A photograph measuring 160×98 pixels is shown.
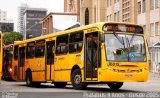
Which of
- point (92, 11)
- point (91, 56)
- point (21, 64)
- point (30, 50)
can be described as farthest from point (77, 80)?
point (92, 11)

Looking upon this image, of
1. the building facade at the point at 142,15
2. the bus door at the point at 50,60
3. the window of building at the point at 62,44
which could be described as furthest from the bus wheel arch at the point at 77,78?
the building facade at the point at 142,15

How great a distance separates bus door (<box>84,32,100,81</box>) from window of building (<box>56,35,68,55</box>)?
2.40 m

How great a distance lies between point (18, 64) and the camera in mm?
33719

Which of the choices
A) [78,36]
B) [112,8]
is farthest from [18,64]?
[112,8]

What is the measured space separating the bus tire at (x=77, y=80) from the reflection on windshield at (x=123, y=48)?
257 cm

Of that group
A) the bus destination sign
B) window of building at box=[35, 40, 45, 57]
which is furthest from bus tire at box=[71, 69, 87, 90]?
window of building at box=[35, 40, 45, 57]

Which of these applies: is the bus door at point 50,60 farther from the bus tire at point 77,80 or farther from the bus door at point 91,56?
the bus door at point 91,56

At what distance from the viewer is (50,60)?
2758cm

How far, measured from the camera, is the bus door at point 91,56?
73.1ft

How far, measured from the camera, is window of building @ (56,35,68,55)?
25406mm

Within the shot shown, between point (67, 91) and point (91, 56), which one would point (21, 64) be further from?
point (91, 56)

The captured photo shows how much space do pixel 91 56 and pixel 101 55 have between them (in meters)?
1.07

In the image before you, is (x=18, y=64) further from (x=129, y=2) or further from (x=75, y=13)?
(x=75, y=13)

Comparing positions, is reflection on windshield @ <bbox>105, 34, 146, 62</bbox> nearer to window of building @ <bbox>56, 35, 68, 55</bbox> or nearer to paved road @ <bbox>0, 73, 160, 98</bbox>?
paved road @ <bbox>0, 73, 160, 98</bbox>
